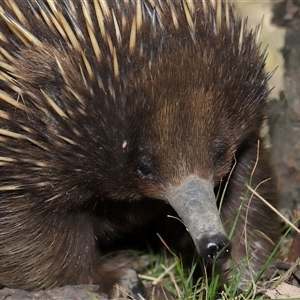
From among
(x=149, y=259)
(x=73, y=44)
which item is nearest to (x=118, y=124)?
(x=73, y=44)

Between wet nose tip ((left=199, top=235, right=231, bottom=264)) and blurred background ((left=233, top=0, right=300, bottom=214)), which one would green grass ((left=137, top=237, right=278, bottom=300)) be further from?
blurred background ((left=233, top=0, right=300, bottom=214))

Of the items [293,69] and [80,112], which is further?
[293,69]

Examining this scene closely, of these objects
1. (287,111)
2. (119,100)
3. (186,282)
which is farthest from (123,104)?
(287,111)

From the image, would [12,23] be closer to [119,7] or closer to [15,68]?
[15,68]

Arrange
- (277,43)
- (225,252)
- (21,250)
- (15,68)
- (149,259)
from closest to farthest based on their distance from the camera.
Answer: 1. (225,252)
2. (15,68)
3. (21,250)
4. (149,259)
5. (277,43)

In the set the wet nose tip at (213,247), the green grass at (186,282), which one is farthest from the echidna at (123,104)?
the green grass at (186,282)

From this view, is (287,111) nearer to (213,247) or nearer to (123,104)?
(123,104)

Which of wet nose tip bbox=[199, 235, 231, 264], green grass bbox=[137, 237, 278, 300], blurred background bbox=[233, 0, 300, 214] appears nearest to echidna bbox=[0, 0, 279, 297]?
wet nose tip bbox=[199, 235, 231, 264]
